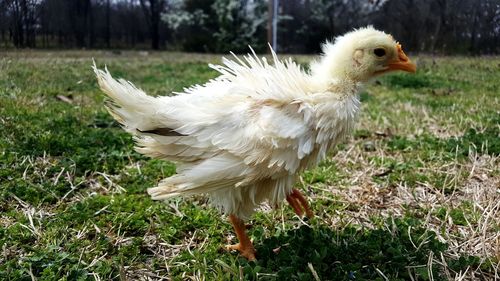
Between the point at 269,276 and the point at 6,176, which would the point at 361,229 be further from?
the point at 6,176

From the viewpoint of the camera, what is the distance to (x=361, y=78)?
2.55 metres

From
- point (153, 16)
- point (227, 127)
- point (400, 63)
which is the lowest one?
point (227, 127)

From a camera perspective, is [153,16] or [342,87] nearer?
[342,87]

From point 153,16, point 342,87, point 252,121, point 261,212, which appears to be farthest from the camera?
point 153,16

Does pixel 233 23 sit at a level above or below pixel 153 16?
below

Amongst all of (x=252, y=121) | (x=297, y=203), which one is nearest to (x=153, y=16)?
(x=297, y=203)

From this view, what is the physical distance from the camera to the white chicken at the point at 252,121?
2297 mm

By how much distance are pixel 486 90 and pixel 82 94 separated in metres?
6.10

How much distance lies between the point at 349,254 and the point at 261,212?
83cm

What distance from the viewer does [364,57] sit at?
2.51 meters

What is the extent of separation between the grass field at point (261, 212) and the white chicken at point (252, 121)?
17.0 inches

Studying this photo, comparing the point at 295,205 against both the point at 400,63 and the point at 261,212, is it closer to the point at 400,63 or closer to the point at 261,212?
the point at 261,212

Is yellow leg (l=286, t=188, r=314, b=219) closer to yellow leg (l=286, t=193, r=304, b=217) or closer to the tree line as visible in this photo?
yellow leg (l=286, t=193, r=304, b=217)

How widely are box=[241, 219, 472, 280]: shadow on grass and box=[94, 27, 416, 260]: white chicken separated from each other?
0.64 feet
